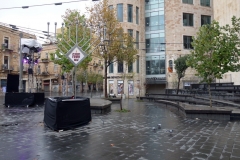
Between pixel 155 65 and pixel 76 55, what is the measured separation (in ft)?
104

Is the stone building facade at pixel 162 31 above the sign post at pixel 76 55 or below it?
above

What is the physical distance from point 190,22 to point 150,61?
9.96 meters

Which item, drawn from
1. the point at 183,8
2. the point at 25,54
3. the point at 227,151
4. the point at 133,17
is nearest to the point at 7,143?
the point at 227,151

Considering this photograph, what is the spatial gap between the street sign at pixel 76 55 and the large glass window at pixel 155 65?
31.4 metres

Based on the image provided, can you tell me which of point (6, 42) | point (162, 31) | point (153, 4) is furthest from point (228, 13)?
point (6, 42)

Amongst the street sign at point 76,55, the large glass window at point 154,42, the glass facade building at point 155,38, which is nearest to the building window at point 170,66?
the glass facade building at point 155,38

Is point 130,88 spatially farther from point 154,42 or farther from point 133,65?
point 154,42

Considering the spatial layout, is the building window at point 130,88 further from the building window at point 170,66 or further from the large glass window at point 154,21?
the large glass window at point 154,21

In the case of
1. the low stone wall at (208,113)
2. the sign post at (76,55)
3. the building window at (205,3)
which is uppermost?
the building window at (205,3)

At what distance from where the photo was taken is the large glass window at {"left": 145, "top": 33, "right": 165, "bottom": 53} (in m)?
40.9

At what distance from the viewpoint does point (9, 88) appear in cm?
1909

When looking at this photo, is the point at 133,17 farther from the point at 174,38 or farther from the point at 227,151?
the point at 227,151

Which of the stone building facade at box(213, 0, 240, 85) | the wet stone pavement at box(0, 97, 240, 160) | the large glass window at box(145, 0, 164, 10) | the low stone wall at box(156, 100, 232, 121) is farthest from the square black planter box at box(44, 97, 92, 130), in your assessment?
the large glass window at box(145, 0, 164, 10)

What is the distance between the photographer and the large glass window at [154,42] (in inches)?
1612
